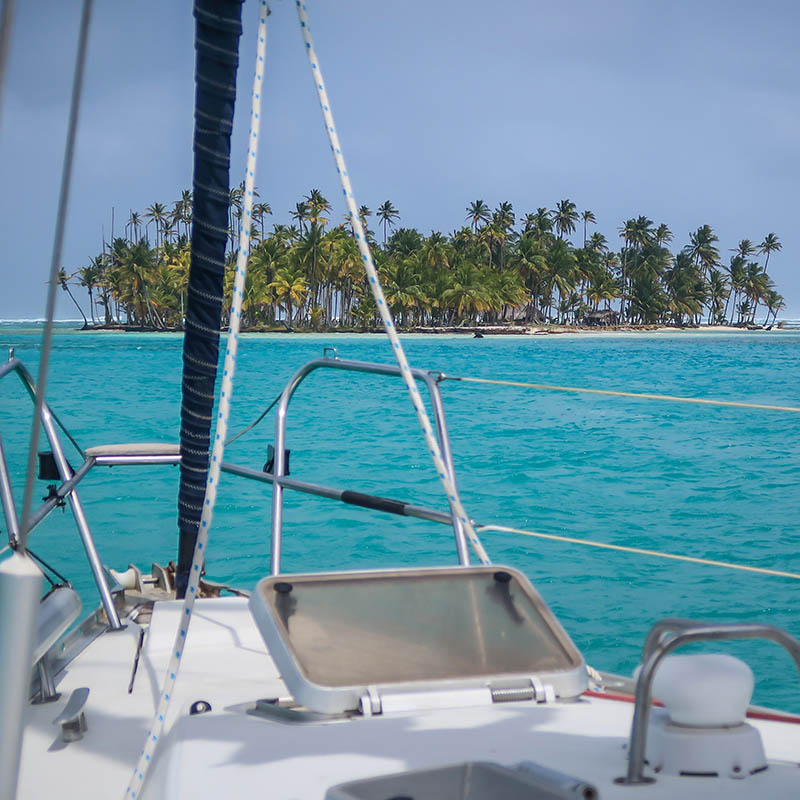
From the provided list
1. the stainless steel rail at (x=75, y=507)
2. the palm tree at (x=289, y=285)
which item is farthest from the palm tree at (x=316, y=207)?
the stainless steel rail at (x=75, y=507)

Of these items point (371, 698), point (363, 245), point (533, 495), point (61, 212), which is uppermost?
point (363, 245)

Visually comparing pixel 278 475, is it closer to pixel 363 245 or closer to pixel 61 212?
pixel 363 245

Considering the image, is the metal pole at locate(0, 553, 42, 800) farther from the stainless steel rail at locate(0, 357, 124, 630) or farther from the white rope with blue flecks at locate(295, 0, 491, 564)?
the stainless steel rail at locate(0, 357, 124, 630)

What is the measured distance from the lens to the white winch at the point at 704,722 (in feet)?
3.58

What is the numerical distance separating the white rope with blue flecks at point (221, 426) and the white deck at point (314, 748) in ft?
0.13

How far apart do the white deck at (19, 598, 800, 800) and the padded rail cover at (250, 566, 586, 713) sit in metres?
0.06

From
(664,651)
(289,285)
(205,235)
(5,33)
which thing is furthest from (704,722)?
(289,285)

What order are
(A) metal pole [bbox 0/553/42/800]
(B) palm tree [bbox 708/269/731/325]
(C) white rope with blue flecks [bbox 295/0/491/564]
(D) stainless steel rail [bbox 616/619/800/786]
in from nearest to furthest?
(A) metal pole [bbox 0/553/42/800] → (D) stainless steel rail [bbox 616/619/800/786] → (C) white rope with blue flecks [bbox 295/0/491/564] → (B) palm tree [bbox 708/269/731/325]

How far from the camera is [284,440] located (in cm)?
257

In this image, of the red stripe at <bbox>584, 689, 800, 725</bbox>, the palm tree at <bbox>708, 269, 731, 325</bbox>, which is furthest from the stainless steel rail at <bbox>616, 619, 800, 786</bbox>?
the palm tree at <bbox>708, 269, 731, 325</bbox>

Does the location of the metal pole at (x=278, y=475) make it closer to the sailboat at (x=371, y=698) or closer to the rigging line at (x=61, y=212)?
the sailboat at (x=371, y=698)

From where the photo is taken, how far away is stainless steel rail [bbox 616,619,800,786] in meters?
1.06

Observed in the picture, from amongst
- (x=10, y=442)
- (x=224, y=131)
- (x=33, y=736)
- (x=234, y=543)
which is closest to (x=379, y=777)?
(x=33, y=736)

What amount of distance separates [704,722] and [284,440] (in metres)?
1.64
